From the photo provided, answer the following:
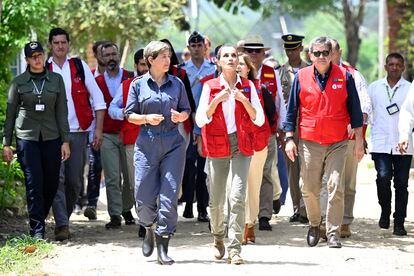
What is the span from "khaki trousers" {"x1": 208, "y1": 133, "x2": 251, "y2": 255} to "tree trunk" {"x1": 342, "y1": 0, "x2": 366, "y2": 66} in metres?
30.9

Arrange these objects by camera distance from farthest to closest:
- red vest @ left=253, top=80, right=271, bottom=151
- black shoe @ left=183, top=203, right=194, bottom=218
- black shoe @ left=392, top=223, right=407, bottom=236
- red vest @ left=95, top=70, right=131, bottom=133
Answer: black shoe @ left=183, top=203, right=194, bottom=218, red vest @ left=95, top=70, right=131, bottom=133, black shoe @ left=392, top=223, right=407, bottom=236, red vest @ left=253, top=80, right=271, bottom=151

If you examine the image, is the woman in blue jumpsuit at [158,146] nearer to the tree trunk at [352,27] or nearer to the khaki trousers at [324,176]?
the khaki trousers at [324,176]

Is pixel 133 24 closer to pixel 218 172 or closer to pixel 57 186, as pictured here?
pixel 57 186

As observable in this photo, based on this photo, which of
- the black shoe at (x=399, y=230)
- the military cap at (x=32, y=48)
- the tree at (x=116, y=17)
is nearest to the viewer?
the military cap at (x=32, y=48)

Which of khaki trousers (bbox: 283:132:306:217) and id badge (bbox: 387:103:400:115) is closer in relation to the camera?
id badge (bbox: 387:103:400:115)

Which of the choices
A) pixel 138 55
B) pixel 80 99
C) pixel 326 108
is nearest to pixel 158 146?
pixel 326 108

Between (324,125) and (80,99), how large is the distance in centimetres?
292

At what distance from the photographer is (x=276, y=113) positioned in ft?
39.1

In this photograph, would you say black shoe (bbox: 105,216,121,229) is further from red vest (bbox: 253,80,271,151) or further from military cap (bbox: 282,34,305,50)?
military cap (bbox: 282,34,305,50)

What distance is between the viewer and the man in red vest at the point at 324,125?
420 inches

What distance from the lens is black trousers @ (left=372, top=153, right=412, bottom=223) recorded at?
475 inches

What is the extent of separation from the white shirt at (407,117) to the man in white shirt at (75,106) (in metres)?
3.31

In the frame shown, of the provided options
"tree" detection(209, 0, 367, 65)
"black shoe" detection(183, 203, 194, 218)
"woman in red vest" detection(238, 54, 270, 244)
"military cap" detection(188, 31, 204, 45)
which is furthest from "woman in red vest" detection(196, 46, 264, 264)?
"tree" detection(209, 0, 367, 65)

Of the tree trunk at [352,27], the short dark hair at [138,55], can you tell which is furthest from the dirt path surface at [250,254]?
the tree trunk at [352,27]
